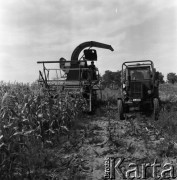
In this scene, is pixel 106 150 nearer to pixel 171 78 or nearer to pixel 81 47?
pixel 81 47

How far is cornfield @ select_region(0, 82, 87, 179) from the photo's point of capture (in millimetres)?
3559

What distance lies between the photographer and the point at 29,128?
504 cm

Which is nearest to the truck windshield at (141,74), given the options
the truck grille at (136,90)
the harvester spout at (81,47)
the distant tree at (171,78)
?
the truck grille at (136,90)

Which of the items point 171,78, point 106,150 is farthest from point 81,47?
point 171,78

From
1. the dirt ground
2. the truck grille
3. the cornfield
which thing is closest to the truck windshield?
the truck grille

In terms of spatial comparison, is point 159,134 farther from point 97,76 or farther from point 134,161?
point 97,76

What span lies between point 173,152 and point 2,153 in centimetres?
291

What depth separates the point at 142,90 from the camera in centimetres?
834

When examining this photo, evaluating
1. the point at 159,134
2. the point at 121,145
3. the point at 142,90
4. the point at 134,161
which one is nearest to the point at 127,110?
the point at 142,90

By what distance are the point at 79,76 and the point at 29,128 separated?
435 centimetres

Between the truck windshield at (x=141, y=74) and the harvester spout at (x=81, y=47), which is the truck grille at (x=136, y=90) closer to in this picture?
the truck windshield at (x=141, y=74)

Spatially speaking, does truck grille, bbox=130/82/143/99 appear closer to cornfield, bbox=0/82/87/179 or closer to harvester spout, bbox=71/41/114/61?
cornfield, bbox=0/82/87/179

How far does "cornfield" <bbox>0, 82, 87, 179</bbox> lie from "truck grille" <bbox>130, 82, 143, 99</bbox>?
1792 millimetres

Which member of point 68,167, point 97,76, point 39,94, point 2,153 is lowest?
point 68,167
